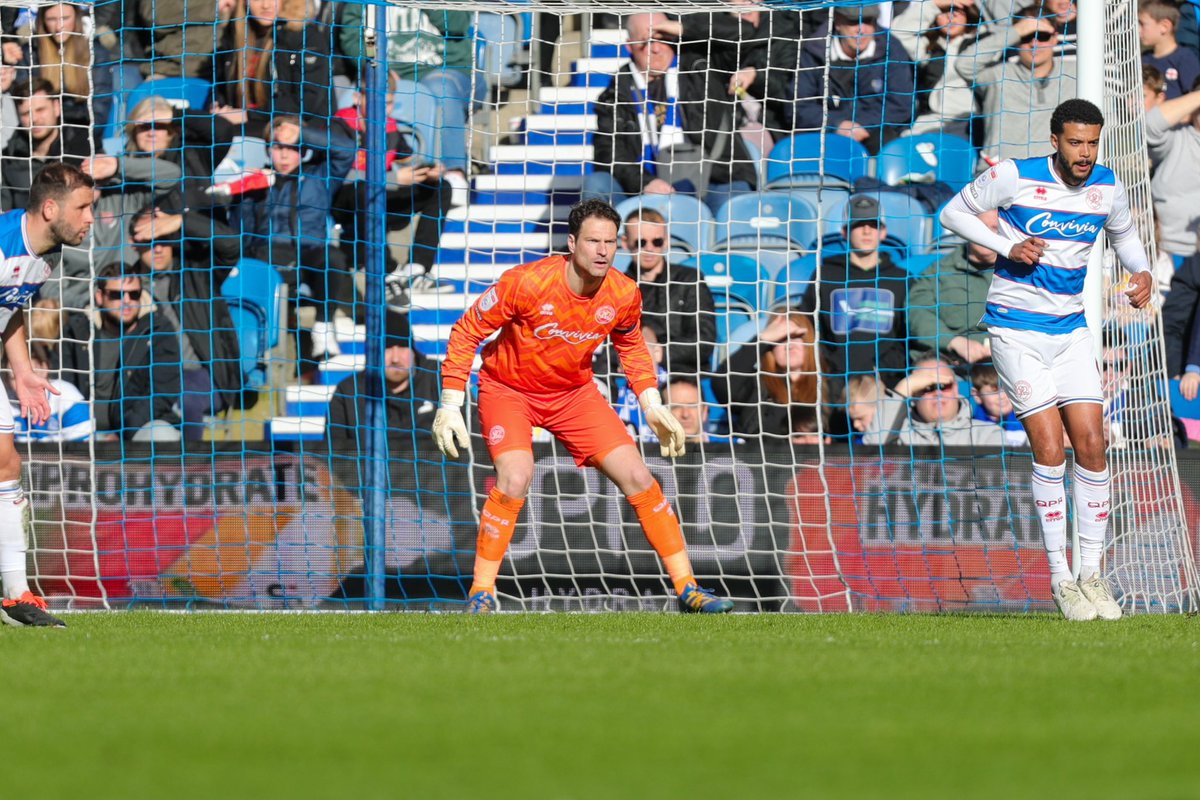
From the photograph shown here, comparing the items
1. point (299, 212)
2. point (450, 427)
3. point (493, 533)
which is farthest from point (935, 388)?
point (299, 212)

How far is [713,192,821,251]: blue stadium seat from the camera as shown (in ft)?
35.9

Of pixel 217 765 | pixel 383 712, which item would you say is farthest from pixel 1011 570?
pixel 217 765

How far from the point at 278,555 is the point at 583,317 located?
9.34 feet

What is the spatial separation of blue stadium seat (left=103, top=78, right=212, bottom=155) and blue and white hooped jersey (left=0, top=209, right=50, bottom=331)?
448 cm

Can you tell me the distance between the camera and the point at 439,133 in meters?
11.2

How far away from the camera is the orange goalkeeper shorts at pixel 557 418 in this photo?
25.3 ft

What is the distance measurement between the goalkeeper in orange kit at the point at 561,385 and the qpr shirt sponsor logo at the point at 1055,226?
1.89m

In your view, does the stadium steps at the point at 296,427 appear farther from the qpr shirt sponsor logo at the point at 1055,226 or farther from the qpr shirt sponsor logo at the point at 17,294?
the qpr shirt sponsor logo at the point at 1055,226

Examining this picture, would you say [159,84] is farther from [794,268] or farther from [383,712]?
[383,712]

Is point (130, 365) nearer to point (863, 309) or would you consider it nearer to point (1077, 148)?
point (863, 309)

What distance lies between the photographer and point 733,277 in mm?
11117

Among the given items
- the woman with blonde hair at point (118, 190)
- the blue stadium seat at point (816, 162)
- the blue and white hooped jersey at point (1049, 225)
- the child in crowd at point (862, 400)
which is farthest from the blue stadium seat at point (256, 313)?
the blue and white hooped jersey at point (1049, 225)

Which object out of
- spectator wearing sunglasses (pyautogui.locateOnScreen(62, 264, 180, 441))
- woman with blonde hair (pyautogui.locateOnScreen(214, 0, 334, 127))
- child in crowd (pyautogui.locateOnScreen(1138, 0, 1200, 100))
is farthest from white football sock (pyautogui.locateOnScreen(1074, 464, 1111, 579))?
woman with blonde hair (pyautogui.locateOnScreen(214, 0, 334, 127))

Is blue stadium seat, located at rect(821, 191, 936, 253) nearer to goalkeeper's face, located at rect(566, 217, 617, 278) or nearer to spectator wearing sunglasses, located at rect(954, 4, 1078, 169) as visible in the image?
spectator wearing sunglasses, located at rect(954, 4, 1078, 169)
